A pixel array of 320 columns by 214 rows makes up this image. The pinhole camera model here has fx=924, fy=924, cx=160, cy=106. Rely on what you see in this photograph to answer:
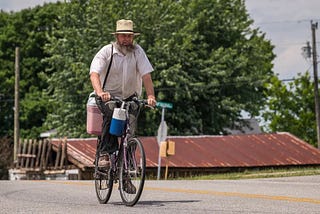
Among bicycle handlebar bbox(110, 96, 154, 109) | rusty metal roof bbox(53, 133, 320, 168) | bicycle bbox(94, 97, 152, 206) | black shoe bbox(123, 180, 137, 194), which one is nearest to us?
bicycle bbox(94, 97, 152, 206)

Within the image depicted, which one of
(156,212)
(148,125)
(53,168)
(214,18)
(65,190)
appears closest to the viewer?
(156,212)

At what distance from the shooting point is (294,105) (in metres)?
63.0

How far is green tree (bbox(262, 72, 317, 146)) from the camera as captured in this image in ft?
206

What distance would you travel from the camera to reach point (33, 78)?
63.2 m

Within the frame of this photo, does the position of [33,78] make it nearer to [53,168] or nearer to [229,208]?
[53,168]

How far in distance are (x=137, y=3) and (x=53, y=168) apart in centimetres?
1202

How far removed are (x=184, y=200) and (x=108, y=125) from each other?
139 centimetres

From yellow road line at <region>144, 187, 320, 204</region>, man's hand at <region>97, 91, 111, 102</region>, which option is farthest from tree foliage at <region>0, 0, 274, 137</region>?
man's hand at <region>97, 91, 111, 102</region>

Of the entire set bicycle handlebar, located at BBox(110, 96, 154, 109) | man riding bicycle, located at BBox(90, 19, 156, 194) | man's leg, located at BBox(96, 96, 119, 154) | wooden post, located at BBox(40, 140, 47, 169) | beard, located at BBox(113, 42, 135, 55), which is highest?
beard, located at BBox(113, 42, 135, 55)

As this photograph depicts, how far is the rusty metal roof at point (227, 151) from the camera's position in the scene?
43.8m

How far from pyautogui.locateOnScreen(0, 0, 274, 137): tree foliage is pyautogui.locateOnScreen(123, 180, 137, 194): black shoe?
129 feet

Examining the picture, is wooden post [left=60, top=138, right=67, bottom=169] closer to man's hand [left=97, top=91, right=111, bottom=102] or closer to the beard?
the beard

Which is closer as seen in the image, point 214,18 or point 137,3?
point 137,3

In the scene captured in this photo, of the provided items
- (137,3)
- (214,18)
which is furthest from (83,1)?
(214,18)
